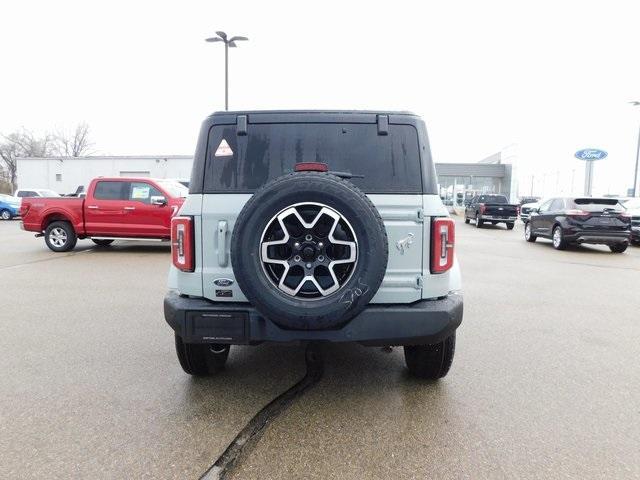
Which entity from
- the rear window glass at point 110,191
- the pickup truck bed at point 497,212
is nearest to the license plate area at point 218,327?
the rear window glass at point 110,191

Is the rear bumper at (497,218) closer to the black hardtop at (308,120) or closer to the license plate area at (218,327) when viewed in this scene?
the black hardtop at (308,120)

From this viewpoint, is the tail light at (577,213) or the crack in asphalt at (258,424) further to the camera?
the tail light at (577,213)

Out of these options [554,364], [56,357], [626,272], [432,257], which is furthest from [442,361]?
[626,272]

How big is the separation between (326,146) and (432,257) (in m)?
1.06

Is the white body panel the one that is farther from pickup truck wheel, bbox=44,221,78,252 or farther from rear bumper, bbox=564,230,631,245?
rear bumper, bbox=564,230,631,245

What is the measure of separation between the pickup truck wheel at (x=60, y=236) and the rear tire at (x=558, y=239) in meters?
13.3

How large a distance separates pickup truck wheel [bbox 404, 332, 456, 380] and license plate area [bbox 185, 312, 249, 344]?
1414 mm

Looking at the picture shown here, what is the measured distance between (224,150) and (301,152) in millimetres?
543

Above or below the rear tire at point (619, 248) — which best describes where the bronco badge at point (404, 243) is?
above

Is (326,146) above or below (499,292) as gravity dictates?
above

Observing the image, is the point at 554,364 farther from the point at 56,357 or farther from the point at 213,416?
the point at 56,357

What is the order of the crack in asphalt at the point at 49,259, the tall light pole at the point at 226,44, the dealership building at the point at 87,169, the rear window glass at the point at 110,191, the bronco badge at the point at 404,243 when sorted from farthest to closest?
the dealership building at the point at 87,169 < the tall light pole at the point at 226,44 < the rear window glass at the point at 110,191 < the crack in asphalt at the point at 49,259 < the bronco badge at the point at 404,243

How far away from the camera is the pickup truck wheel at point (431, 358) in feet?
11.7

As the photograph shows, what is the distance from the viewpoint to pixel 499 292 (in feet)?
25.2
